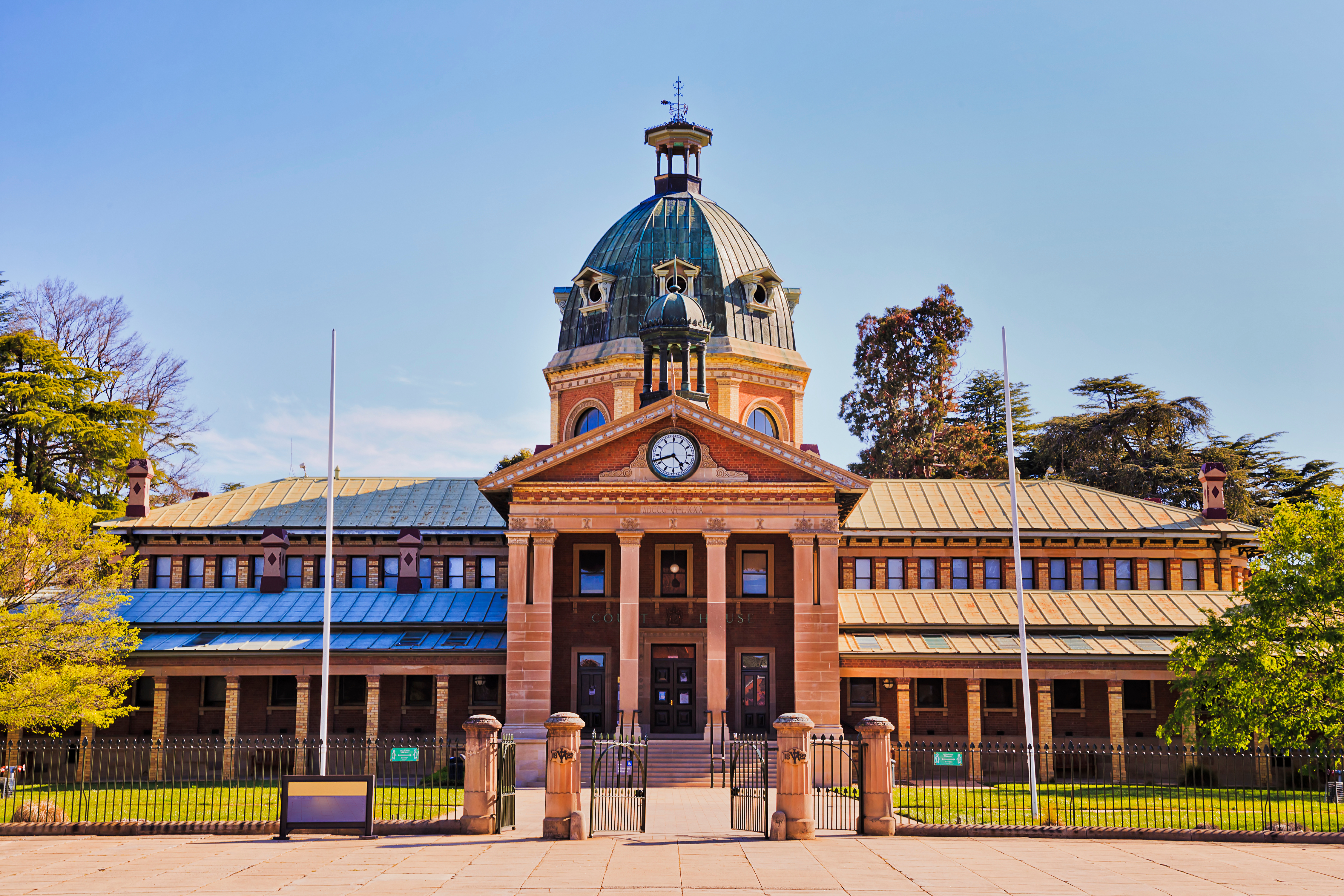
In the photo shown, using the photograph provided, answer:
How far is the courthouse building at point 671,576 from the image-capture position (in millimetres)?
42938

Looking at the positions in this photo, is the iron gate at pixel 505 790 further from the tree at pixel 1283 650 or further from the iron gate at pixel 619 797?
the tree at pixel 1283 650

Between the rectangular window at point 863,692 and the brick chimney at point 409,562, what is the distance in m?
19.0

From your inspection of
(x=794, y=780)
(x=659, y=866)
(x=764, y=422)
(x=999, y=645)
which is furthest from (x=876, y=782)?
(x=764, y=422)

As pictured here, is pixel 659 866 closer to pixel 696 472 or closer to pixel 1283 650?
pixel 696 472

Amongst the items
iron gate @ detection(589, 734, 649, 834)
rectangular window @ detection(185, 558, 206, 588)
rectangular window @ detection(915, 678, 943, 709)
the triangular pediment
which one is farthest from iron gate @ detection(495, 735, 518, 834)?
rectangular window @ detection(185, 558, 206, 588)

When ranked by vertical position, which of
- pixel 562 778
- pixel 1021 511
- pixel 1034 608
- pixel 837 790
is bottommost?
pixel 837 790

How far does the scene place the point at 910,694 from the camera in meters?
47.0

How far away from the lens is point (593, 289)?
5878 centimetres

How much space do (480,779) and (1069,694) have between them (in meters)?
29.7

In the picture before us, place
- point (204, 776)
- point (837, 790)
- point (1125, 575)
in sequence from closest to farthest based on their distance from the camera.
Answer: point (837, 790) → point (204, 776) → point (1125, 575)

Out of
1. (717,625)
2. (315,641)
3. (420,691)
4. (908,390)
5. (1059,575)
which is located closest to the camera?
(717,625)

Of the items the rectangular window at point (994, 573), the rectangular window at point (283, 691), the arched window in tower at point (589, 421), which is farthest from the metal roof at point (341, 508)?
the rectangular window at point (994, 573)

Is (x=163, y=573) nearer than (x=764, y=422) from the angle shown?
Yes

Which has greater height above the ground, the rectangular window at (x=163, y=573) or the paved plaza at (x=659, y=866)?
the rectangular window at (x=163, y=573)
